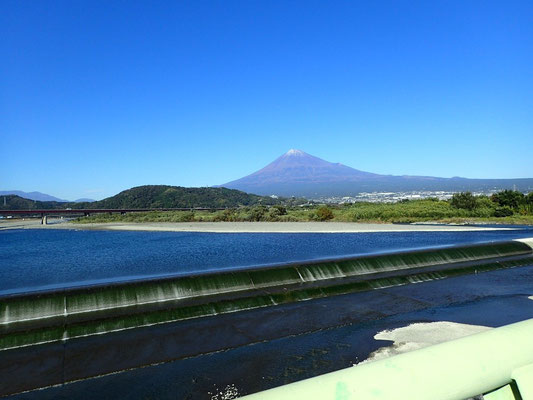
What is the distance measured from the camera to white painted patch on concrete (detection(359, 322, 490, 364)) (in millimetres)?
7906

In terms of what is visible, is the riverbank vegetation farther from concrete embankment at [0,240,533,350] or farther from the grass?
concrete embankment at [0,240,533,350]

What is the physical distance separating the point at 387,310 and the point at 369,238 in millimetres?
16294

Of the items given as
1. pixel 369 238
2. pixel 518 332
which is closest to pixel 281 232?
pixel 369 238

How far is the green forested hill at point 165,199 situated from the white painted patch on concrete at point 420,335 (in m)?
74.7

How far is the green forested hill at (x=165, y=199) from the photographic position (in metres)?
85.5

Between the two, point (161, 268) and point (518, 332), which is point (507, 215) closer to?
point (161, 268)

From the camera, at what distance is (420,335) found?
8.63 meters

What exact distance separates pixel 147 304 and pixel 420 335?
6793 mm

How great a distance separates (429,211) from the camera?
4062 cm

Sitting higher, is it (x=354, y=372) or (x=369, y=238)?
(x=354, y=372)

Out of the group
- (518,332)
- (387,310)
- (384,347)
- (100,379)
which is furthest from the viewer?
(387,310)

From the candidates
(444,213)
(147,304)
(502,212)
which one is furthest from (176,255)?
(502,212)

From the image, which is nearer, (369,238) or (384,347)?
(384,347)

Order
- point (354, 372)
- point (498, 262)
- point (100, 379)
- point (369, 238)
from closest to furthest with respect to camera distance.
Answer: point (354, 372), point (100, 379), point (498, 262), point (369, 238)
